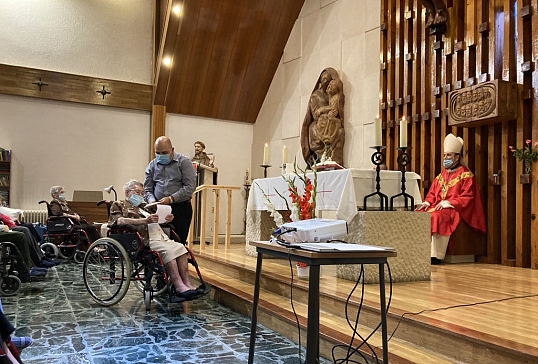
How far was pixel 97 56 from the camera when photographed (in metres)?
8.59

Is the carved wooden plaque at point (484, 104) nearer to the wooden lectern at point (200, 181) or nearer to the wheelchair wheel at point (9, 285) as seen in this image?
the wooden lectern at point (200, 181)

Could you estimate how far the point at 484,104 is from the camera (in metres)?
4.91

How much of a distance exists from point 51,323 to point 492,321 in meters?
2.81

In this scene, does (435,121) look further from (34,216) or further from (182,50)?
(34,216)

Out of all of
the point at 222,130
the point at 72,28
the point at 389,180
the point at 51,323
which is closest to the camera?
Result: the point at 51,323

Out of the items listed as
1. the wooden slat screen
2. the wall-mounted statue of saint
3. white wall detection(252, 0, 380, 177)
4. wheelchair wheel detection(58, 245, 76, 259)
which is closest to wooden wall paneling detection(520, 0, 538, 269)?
the wooden slat screen

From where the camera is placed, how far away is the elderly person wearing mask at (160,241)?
3830 mm

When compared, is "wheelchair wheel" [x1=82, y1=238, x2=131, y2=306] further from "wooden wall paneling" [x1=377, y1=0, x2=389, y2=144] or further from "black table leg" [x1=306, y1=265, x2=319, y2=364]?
"wooden wall paneling" [x1=377, y1=0, x2=389, y2=144]

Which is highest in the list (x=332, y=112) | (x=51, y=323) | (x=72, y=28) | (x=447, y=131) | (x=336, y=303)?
(x=72, y=28)

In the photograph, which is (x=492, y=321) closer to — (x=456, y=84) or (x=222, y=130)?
(x=456, y=84)

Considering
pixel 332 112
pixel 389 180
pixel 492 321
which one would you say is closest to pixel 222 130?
pixel 332 112

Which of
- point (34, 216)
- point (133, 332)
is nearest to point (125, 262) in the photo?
point (133, 332)

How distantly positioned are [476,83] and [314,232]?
3936mm

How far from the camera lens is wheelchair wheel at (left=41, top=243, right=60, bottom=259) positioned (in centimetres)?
649
